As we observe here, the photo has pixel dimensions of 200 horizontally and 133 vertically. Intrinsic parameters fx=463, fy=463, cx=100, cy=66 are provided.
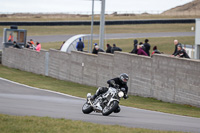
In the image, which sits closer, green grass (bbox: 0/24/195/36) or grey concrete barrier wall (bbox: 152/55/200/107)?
grey concrete barrier wall (bbox: 152/55/200/107)

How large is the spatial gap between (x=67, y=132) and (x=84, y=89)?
54.3ft

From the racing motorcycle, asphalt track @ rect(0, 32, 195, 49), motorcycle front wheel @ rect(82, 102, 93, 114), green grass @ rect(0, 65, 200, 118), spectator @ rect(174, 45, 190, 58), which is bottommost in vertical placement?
green grass @ rect(0, 65, 200, 118)

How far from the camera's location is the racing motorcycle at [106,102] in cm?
1333

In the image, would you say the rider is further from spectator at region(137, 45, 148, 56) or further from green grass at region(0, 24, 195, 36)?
green grass at region(0, 24, 195, 36)

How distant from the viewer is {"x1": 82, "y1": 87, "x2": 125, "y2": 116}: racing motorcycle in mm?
13328

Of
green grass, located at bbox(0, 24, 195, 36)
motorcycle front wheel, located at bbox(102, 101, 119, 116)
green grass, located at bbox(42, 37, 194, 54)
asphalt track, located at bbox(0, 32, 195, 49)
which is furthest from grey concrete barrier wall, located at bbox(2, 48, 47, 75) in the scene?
motorcycle front wheel, located at bbox(102, 101, 119, 116)

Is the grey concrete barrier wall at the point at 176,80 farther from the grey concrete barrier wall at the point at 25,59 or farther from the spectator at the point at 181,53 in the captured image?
the grey concrete barrier wall at the point at 25,59

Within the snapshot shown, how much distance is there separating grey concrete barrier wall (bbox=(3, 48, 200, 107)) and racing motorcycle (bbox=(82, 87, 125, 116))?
6852 millimetres

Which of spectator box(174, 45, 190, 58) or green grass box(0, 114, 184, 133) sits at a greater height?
spectator box(174, 45, 190, 58)

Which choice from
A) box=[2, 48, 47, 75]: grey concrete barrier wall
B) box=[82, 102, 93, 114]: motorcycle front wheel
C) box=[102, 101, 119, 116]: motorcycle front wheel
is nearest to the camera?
box=[102, 101, 119, 116]: motorcycle front wheel

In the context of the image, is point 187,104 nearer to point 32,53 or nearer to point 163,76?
point 163,76

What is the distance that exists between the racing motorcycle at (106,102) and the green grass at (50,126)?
213cm

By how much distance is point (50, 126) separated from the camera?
10617 mm

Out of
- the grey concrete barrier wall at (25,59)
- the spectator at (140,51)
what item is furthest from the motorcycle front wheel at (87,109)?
the grey concrete barrier wall at (25,59)
